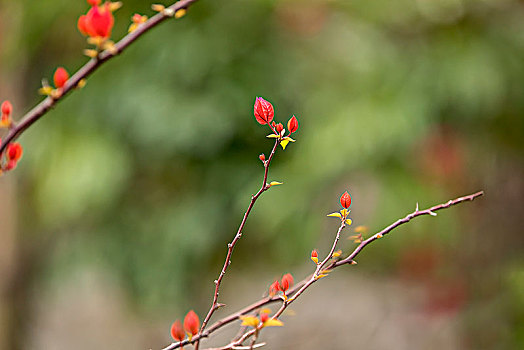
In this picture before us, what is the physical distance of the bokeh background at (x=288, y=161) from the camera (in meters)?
1.16

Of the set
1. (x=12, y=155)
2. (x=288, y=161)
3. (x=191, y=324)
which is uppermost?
(x=12, y=155)

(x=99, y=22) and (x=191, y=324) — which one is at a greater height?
(x=99, y=22)

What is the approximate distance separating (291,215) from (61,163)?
604 millimetres

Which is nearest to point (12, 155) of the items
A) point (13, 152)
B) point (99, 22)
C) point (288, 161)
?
point (13, 152)

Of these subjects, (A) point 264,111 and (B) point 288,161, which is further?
(B) point 288,161

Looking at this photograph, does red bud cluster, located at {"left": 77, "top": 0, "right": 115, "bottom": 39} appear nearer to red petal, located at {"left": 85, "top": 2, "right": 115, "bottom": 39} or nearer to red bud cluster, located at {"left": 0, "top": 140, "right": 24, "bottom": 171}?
red petal, located at {"left": 85, "top": 2, "right": 115, "bottom": 39}

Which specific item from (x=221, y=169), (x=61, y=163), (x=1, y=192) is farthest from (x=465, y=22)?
(x=1, y=192)

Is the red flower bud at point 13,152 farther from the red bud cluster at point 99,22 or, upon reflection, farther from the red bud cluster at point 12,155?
the red bud cluster at point 99,22

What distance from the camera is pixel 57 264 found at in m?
1.56

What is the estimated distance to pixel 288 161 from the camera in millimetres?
1319

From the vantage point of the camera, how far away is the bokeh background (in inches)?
45.7

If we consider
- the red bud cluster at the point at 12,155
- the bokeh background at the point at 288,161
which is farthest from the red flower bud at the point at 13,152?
the bokeh background at the point at 288,161

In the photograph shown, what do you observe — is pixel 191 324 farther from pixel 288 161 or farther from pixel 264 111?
pixel 288 161

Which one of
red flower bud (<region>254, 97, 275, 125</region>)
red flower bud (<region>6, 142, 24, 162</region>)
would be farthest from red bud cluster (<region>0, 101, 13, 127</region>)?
red flower bud (<region>254, 97, 275, 125</region>)
